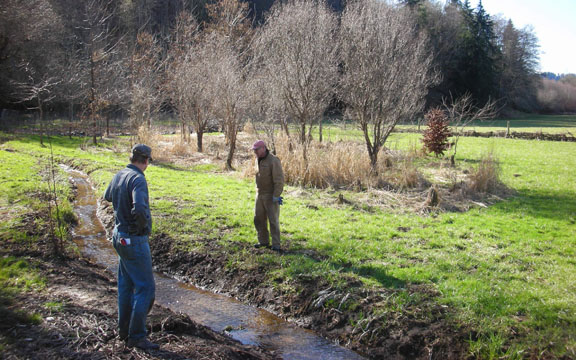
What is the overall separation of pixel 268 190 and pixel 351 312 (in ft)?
9.44

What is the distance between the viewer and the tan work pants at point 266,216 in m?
8.09

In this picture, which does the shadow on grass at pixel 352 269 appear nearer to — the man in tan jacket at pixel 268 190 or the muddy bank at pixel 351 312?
the muddy bank at pixel 351 312

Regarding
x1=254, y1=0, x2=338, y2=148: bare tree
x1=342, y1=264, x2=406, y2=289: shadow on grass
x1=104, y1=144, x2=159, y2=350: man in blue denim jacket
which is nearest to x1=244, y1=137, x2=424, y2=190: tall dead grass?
x1=254, y1=0, x2=338, y2=148: bare tree

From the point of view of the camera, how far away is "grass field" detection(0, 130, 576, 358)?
18.6 feet

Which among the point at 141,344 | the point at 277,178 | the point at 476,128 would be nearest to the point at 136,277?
the point at 141,344

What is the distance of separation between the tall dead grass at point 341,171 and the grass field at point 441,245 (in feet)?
3.25

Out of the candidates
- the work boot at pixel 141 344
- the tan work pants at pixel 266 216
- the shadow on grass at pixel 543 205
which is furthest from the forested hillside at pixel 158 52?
the work boot at pixel 141 344

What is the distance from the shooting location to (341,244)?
8.51 m

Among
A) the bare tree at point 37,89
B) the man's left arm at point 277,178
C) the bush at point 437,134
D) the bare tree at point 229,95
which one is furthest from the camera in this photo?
the bare tree at point 37,89

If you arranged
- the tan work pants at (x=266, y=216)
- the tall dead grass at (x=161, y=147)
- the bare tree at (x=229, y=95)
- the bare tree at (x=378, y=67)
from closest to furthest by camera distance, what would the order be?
the tan work pants at (x=266, y=216), the bare tree at (x=378, y=67), the bare tree at (x=229, y=95), the tall dead grass at (x=161, y=147)

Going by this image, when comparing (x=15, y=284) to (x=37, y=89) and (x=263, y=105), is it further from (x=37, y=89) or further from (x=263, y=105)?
(x=37, y=89)

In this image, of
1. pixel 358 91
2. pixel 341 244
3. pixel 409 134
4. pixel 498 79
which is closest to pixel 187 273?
pixel 341 244

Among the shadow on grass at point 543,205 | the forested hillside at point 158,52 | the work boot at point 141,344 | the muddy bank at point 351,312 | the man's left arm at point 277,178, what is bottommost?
the muddy bank at point 351,312

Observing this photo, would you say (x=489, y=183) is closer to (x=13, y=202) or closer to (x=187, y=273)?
(x=187, y=273)
